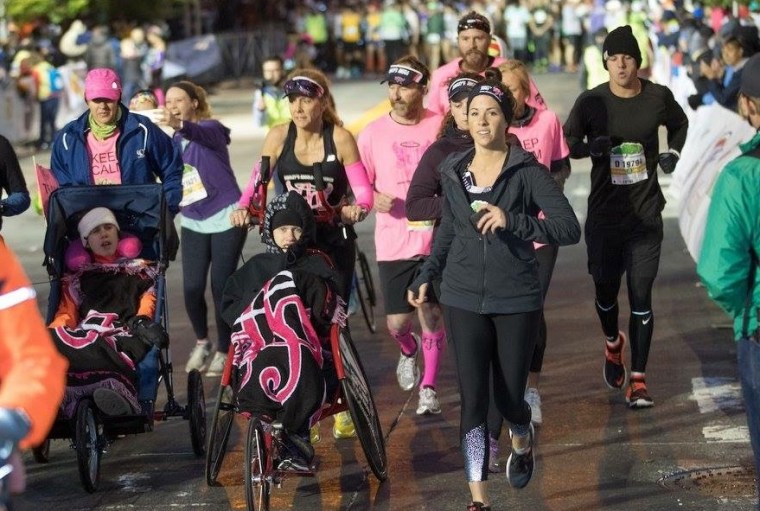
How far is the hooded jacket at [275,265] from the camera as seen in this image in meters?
7.79

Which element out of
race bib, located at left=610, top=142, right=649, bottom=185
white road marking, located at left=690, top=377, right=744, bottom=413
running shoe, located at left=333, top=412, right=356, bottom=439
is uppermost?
race bib, located at left=610, top=142, right=649, bottom=185

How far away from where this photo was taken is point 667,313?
39.8ft

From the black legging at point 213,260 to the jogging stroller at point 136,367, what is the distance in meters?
1.18

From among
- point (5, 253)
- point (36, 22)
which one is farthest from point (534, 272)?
point (36, 22)

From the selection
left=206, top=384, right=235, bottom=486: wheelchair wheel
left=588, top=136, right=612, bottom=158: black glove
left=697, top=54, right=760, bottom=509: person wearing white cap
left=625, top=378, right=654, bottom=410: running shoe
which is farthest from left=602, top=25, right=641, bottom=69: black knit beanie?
left=697, top=54, right=760, bottom=509: person wearing white cap

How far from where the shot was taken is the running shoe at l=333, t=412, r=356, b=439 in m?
8.77

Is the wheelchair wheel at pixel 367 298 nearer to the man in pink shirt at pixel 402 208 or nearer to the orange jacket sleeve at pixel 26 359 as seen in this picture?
the man in pink shirt at pixel 402 208

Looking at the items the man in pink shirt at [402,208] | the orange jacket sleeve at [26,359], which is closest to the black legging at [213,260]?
the man in pink shirt at [402,208]

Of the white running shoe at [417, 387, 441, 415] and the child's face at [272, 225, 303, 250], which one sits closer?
the child's face at [272, 225, 303, 250]

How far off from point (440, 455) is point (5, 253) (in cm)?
469

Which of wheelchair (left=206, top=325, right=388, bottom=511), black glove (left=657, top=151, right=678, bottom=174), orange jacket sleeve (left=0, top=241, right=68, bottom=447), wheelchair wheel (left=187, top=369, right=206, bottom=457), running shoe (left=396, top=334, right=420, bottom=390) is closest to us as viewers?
orange jacket sleeve (left=0, top=241, right=68, bottom=447)

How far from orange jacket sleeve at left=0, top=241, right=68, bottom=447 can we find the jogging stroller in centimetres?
387

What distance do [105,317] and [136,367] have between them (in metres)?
0.37

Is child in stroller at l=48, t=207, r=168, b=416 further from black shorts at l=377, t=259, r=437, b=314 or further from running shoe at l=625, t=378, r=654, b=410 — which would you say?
running shoe at l=625, t=378, r=654, b=410
